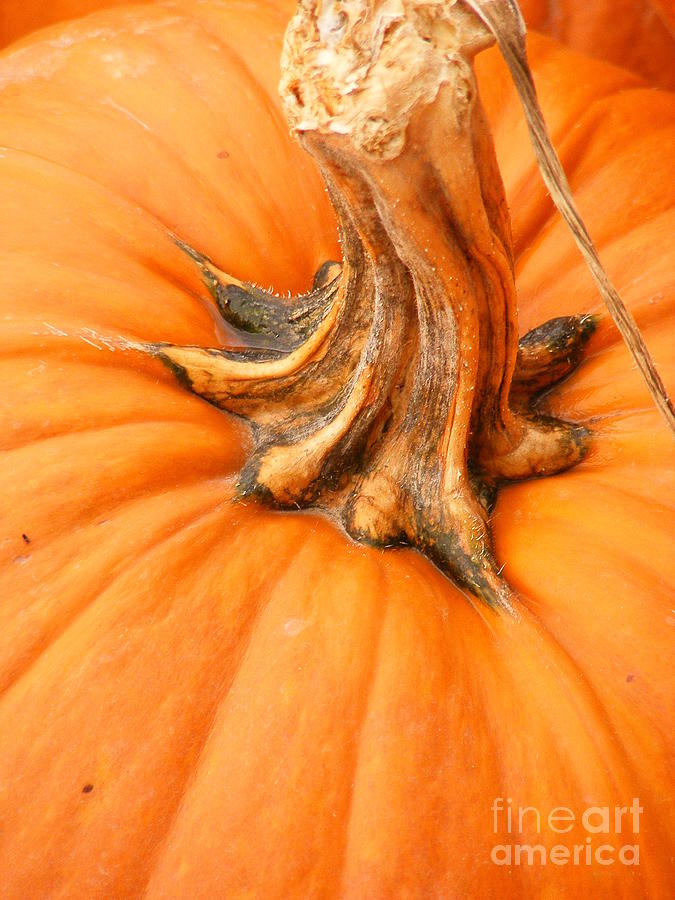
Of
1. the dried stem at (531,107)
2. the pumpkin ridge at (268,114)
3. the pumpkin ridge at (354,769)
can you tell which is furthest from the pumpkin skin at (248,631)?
the dried stem at (531,107)

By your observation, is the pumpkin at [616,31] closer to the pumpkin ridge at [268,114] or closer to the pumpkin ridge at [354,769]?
the pumpkin ridge at [268,114]

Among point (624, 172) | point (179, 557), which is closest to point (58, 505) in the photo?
point (179, 557)

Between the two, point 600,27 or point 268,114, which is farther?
point 600,27

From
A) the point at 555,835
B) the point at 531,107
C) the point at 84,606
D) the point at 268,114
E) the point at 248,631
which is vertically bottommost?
the point at 555,835

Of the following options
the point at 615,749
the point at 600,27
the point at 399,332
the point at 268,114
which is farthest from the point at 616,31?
the point at 615,749

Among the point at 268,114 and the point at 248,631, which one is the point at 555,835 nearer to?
the point at 248,631

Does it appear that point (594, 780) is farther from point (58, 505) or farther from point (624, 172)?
point (624, 172)

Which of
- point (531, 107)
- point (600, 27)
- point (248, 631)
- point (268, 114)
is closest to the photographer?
point (531, 107)
